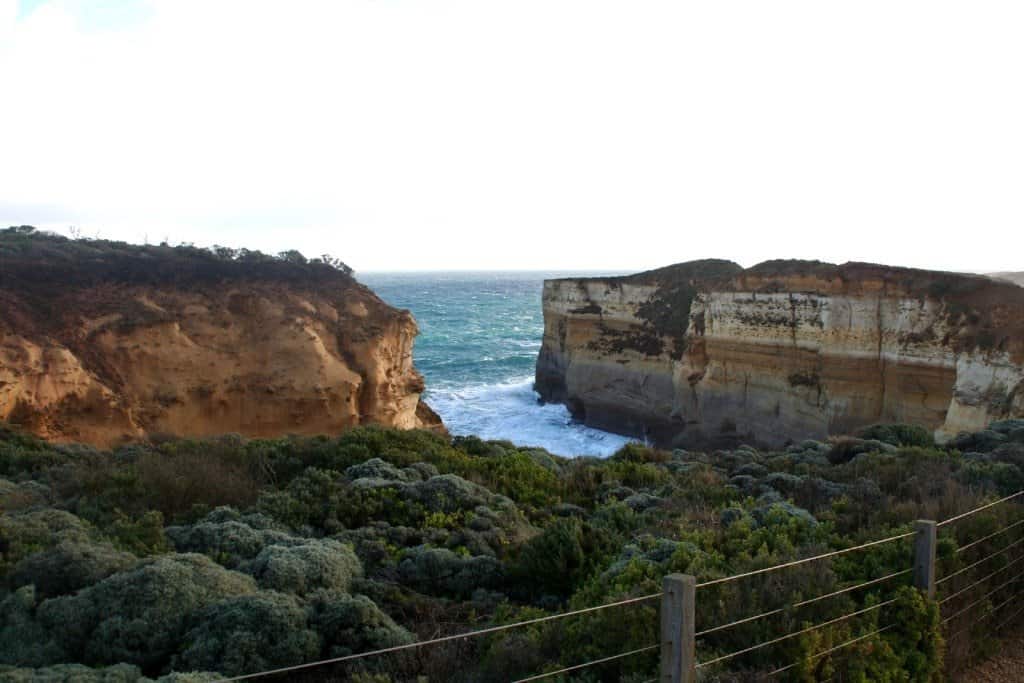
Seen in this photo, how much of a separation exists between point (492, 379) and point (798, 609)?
43803 millimetres

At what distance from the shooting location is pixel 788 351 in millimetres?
25891

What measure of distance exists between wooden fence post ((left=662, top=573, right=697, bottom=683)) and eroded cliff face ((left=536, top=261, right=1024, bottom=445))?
1828cm

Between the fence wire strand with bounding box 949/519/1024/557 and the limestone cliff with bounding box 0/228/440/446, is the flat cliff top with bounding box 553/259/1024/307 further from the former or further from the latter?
the fence wire strand with bounding box 949/519/1024/557

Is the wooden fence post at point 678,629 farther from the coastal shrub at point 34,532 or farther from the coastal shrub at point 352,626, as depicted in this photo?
the coastal shrub at point 34,532

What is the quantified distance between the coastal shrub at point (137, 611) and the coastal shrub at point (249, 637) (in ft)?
0.63

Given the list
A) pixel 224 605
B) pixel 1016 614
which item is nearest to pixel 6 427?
pixel 224 605

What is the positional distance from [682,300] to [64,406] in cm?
2511

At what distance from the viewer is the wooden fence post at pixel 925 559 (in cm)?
539

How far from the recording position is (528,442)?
1287 inches

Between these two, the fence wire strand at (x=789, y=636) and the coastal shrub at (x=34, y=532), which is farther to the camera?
the coastal shrub at (x=34, y=532)

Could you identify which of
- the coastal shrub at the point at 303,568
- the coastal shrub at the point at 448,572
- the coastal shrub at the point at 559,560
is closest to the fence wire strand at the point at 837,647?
the coastal shrub at the point at 559,560

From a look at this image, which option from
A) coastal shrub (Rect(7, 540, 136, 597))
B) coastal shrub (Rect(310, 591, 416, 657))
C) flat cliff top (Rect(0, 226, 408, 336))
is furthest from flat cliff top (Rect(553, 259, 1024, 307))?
coastal shrub (Rect(7, 540, 136, 597))

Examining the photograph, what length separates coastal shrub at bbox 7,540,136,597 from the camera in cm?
572

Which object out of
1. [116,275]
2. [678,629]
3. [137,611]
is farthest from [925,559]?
[116,275]
